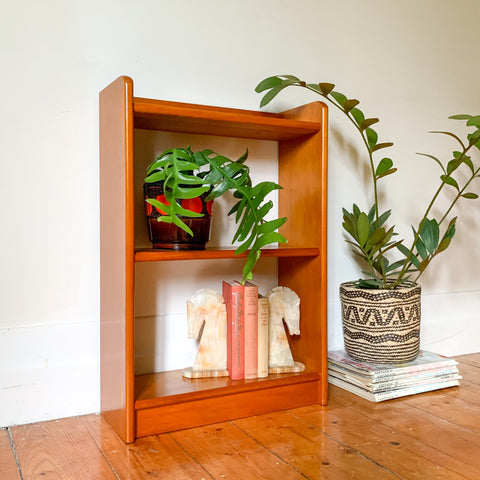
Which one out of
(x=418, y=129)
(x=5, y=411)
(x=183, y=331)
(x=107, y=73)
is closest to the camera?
(x=5, y=411)

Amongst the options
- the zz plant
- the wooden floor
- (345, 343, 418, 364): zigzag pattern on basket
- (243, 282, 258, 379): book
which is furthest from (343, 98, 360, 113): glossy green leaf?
the wooden floor

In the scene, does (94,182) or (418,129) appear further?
(418,129)

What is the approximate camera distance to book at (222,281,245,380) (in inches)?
53.1

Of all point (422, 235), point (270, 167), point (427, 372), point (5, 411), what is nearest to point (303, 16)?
point (270, 167)

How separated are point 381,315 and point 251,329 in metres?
0.38

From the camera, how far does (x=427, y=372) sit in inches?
61.4

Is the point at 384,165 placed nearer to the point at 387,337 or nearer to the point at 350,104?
the point at 350,104

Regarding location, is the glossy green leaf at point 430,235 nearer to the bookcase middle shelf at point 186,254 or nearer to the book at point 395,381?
the book at point 395,381

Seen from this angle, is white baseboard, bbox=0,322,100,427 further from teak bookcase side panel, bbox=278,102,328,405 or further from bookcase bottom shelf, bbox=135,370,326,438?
teak bookcase side panel, bbox=278,102,328,405

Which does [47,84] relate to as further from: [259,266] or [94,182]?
[259,266]

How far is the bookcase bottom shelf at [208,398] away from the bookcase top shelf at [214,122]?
2.07 feet

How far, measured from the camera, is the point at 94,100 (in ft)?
4.55

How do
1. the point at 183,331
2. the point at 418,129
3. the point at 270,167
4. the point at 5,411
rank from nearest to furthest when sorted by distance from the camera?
the point at 5,411, the point at 183,331, the point at 270,167, the point at 418,129

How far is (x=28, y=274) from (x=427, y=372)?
3.62 ft
